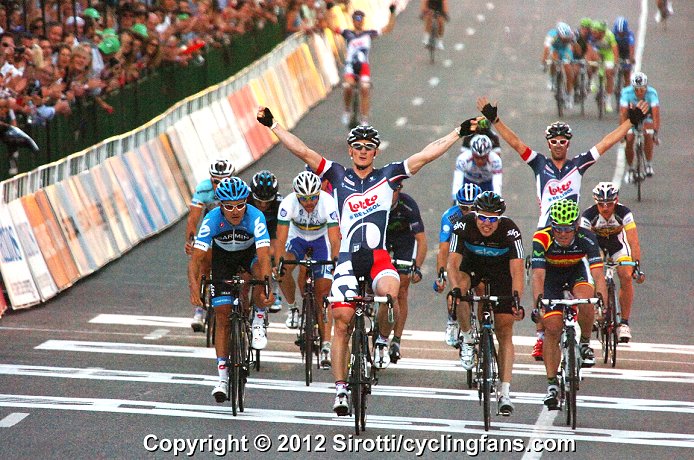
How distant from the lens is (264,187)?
52.2 feet

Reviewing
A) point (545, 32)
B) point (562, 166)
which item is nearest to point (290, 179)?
point (562, 166)

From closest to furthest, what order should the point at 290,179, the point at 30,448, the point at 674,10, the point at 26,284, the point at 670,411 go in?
the point at 30,448 < the point at 670,411 < the point at 26,284 < the point at 290,179 < the point at 674,10

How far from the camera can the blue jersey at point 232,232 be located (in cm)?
1377

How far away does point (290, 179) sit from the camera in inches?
1146

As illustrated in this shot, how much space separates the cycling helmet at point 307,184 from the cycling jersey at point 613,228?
10.8ft

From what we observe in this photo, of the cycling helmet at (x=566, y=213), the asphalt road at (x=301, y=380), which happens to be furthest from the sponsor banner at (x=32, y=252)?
the cycling helmet at (x=566, y=213)

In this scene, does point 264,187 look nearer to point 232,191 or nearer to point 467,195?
point 467,195

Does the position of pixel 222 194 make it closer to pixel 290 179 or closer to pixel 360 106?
→ pixel 290 179

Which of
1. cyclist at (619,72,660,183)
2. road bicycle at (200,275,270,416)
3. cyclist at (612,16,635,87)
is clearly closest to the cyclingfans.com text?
road bicycle at (200,275,270,416)

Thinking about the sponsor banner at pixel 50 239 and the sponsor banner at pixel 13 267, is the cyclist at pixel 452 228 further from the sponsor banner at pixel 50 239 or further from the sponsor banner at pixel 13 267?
the sponsor banner at pixel 50 239

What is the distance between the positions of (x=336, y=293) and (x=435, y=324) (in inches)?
246

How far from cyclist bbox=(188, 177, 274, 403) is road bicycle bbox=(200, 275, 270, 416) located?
0.08 meters

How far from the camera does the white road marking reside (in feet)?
42.6

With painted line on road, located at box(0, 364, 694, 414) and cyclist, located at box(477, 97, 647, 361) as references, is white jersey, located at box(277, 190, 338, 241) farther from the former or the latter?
cyclist, located at box(477, 97, 647, 361)
